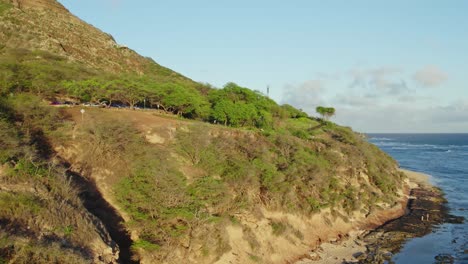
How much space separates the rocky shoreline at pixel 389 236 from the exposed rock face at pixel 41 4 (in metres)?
67.6

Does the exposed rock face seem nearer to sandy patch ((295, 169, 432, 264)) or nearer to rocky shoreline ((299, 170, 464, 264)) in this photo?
sandy patch ((295, 169, 432, 264))

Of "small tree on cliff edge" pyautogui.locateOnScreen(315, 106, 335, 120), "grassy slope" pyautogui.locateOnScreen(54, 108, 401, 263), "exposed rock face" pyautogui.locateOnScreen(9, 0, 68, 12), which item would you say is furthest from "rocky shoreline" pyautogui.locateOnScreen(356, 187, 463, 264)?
"exposed rock face" pyautogui.locateOnScreen(9, 0, 68, 12)

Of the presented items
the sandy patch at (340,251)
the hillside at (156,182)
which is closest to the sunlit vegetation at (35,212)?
the hillside at (156,182)

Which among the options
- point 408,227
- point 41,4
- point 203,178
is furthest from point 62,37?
→ point 408,227

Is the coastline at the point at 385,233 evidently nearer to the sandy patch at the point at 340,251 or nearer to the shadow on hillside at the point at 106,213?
the sandy patch at the point at 340,251

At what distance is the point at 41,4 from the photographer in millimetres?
66250

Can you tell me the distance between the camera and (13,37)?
51.1m

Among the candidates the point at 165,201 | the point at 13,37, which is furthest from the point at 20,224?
the point at 13,37

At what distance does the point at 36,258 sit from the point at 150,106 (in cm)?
3472

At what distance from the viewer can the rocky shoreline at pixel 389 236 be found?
23578mm

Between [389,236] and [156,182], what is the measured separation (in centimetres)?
2019

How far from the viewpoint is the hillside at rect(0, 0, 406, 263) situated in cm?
1466

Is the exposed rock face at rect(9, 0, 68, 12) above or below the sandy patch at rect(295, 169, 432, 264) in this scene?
above

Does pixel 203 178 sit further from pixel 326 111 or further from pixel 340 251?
pixel 326 111
